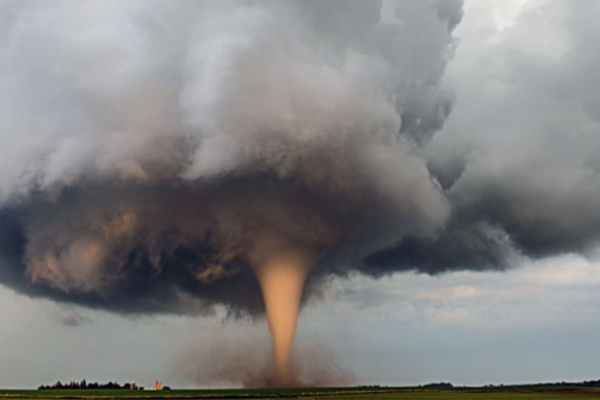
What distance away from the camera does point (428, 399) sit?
104 m

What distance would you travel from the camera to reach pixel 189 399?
125 metres

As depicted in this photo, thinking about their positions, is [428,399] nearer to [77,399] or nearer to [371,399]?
[371,399]

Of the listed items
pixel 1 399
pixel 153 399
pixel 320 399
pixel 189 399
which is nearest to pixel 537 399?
pixel 320 399

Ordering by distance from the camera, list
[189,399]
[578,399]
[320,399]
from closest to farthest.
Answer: [578,399] → [320,399] → [189,399]

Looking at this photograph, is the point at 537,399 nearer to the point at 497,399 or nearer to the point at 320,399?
the point at 497,399

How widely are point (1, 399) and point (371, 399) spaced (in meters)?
74.0

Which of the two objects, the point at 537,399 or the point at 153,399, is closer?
the point at 537,399

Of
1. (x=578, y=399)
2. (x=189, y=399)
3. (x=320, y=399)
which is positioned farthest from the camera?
(x=189, y=399)

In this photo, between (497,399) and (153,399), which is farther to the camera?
(153,399)

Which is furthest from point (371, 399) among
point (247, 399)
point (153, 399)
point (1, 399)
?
point (1, 399)

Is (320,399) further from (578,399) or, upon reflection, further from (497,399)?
(578,399)

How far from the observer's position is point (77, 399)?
127312 mm

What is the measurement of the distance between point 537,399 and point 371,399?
31907 millimetres

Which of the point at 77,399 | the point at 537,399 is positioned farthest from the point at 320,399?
the point at 77,399
